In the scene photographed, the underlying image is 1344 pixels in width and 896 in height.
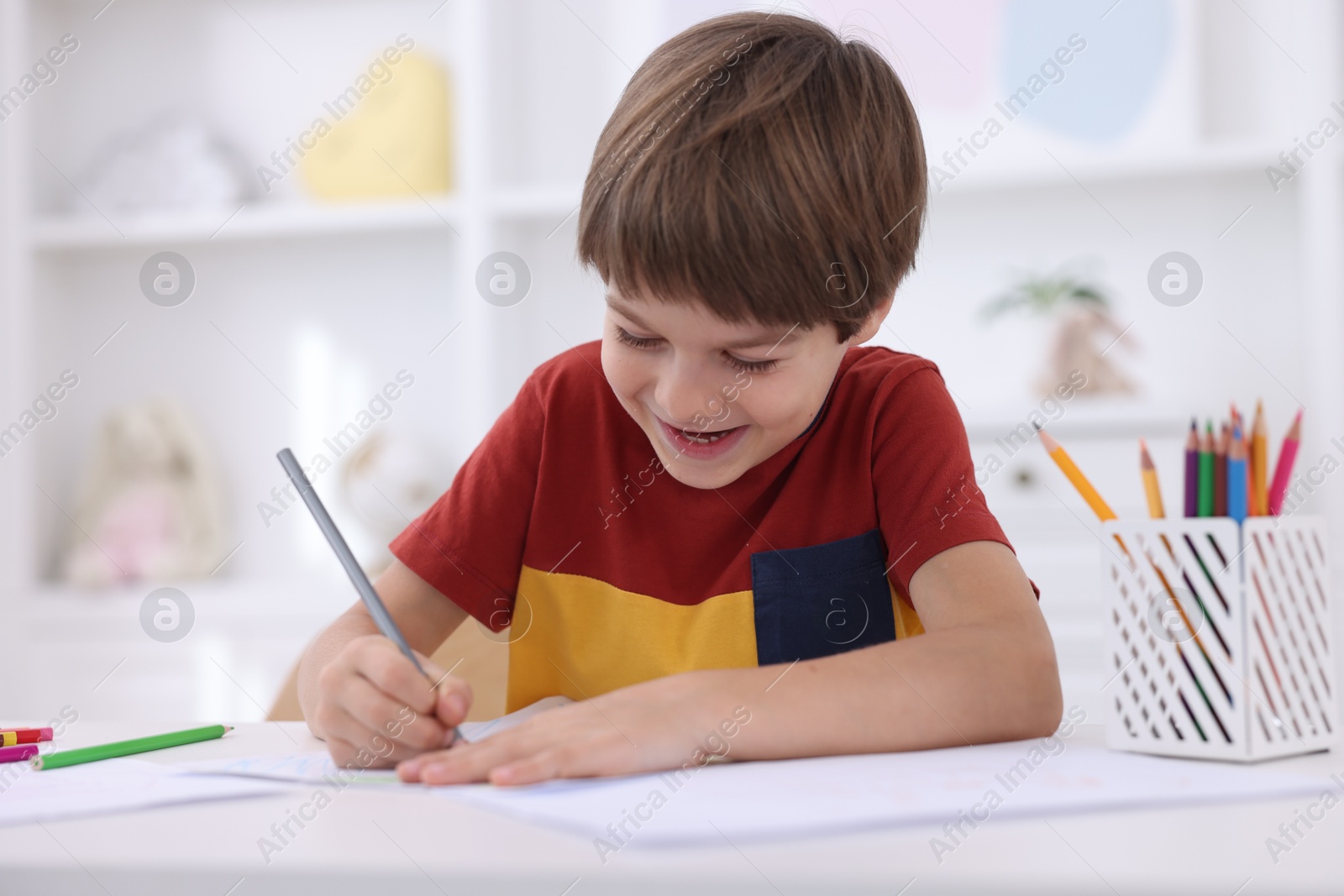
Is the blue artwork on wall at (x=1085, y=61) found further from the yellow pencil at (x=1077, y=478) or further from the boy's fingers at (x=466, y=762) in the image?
the boy's fingers at (x=466, y=762)

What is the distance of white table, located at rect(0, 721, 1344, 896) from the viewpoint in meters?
0.40

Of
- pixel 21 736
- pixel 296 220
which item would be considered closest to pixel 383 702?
pixel 21 736

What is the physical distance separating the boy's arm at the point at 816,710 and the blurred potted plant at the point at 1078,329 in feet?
4.56

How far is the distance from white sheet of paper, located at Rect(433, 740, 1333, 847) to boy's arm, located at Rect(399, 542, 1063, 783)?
0.05 ft

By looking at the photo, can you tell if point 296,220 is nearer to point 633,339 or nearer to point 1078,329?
point 1078,329

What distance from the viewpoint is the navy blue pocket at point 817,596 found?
0.93m

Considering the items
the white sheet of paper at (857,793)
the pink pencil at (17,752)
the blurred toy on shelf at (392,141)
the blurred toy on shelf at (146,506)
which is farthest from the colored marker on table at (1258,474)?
the blurred toy on shelf at (146,506)

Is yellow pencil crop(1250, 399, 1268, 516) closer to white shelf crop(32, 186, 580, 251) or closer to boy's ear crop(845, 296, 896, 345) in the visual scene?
boy's ear crop(845, 296, 896, 345)

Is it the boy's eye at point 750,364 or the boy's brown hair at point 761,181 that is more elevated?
the boy's brown hair at point 761,181

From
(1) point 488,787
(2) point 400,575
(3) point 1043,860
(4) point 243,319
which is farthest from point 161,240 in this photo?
(3) point 1043,860

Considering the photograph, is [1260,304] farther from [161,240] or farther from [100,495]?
[100,495]

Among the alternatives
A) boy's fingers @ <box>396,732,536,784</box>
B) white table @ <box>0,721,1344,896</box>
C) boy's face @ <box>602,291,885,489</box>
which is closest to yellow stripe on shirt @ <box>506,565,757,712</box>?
boy's face @ <box>602,291,885,489</box>

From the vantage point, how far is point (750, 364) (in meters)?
0.81

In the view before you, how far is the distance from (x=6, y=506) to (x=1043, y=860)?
2.40 meters
